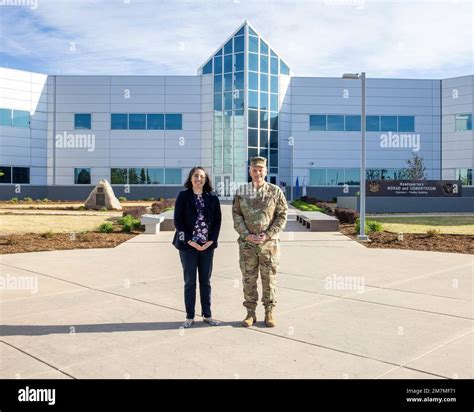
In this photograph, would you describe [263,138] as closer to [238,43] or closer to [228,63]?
[228,63]

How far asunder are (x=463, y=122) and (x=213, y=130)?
902 inches

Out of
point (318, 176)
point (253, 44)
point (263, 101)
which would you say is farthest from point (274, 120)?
point (253, 44)

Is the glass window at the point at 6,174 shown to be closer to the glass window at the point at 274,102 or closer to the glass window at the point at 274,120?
the glass window at the point at 274,120

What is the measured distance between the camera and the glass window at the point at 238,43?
41.9 meters

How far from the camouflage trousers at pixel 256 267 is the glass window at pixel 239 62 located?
38.5 m

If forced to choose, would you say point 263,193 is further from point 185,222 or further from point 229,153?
point 229,153

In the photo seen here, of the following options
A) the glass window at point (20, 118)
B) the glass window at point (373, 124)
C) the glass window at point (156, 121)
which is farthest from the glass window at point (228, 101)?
the glass window at point (20, 118)

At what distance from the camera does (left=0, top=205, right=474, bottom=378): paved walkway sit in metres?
4.18

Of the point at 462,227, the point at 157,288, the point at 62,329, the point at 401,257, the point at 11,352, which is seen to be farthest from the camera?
the point at 462,227

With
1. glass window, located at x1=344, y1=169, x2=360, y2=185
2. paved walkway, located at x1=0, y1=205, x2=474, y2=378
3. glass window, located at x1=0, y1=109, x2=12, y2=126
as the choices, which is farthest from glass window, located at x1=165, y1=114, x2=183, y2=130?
paved walkway, located at x1=0, y1=205, x2=474, y2=378

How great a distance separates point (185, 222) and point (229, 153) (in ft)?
126

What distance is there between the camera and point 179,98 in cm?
4466
